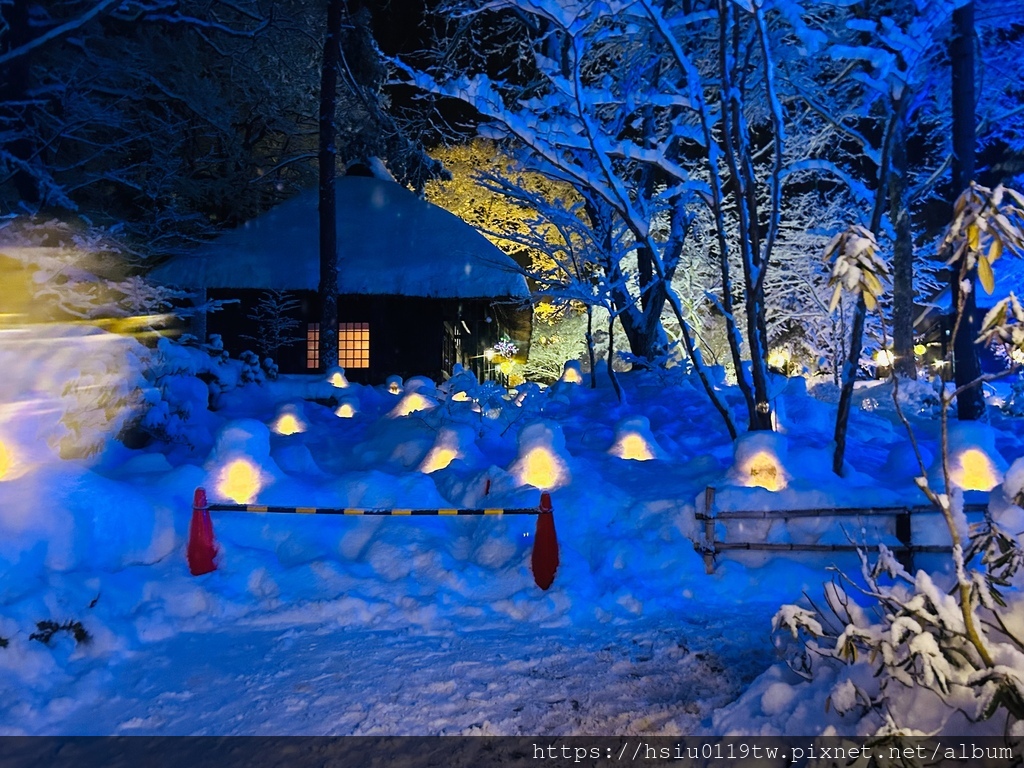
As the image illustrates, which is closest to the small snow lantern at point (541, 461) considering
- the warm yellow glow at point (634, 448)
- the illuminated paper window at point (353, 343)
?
the warm yellow glow at point (634, 448)

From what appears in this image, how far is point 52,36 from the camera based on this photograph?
12.1m

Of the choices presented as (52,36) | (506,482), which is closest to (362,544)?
(506,482)

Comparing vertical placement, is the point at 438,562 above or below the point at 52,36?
below

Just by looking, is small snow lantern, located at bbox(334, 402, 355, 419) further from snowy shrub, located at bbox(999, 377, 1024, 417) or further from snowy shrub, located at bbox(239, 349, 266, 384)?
snowy shrub, located at bbox(999, 377, 1024, 417)

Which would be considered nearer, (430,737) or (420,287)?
(430,737)

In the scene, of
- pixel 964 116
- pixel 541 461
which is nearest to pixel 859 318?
pixel 541 461

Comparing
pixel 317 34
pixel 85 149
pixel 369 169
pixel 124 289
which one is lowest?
pixel 124 289

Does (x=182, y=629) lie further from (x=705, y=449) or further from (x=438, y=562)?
(x=705, y=449)

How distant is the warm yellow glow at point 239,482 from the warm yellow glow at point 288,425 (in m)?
4.98

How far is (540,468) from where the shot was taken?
8.00 meters

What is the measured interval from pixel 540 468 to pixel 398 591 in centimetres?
244

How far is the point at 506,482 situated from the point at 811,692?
184 inches

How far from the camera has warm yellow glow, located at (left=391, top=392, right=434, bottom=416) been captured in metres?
13.1

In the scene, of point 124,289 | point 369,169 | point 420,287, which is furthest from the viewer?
point 369,169
